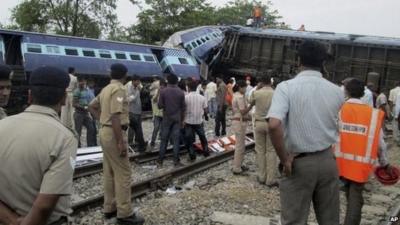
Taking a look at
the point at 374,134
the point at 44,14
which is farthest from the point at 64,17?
the point at 374,134

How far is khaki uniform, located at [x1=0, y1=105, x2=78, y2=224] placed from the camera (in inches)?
89.0

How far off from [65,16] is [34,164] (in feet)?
96.6

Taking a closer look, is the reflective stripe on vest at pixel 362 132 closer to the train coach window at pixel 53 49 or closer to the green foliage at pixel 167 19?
the train coach window at pixel 53 49

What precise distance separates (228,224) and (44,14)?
1086 inches

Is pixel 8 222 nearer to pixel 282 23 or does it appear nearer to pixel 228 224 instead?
pixel 228 224

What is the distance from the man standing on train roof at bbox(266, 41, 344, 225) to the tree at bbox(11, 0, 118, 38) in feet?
93.0

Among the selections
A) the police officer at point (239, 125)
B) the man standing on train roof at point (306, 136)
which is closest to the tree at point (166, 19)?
the police officer at point (239, 125)

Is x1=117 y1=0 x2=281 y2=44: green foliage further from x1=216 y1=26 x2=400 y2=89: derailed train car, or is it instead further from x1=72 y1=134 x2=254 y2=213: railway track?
x1=72 y1=134 x2=254 y2=213: railway track

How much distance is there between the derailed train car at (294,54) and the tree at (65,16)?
10274 millimetres

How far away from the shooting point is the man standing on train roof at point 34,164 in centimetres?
226

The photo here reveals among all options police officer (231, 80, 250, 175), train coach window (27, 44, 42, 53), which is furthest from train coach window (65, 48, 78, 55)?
police officer (231, 80, 250, 175)

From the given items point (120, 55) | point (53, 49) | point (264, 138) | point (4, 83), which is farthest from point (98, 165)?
point (120, 55)

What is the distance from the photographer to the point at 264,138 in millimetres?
8227

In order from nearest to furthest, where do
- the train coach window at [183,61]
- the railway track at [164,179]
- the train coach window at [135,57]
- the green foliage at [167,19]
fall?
the railway track at [164,179] < the train coach window at [135,57] < the train coach window at [183,61] < the green foliage at [167,19]
